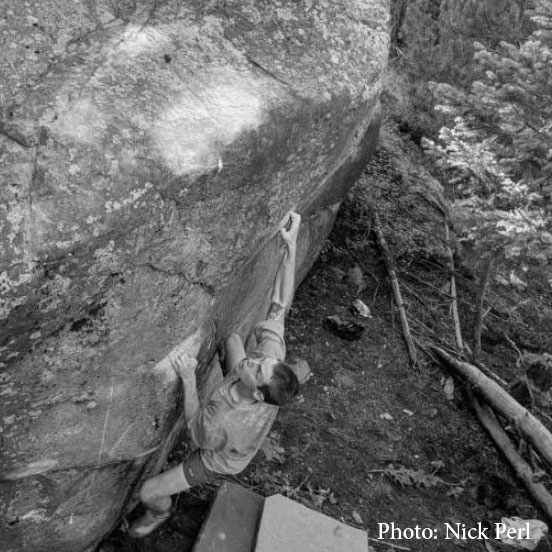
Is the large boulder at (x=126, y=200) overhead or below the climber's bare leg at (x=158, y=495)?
overhead

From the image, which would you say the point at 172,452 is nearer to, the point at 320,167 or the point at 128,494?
the point at 128,494

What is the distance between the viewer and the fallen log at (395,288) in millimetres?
6695

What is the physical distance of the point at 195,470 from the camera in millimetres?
3764

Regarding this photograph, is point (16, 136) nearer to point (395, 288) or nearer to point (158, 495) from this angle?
point (158, 495)

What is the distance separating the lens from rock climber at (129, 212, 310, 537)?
10.8ft

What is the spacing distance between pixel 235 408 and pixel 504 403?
11.7 ft

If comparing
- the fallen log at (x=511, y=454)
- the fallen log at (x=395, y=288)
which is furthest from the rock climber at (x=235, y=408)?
the fallen log at (x=395, y=288)

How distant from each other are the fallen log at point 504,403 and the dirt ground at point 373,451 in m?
0.20

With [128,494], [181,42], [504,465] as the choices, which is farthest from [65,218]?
[504,465]

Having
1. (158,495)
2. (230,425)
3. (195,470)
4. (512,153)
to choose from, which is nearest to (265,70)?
(230,425)

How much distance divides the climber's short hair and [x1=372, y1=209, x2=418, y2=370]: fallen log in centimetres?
365

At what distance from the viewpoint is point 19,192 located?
8.34 ft

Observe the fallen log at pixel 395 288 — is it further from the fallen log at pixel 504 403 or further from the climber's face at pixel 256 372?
the climber's face at pixel 256 372

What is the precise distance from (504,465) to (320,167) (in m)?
3.41
